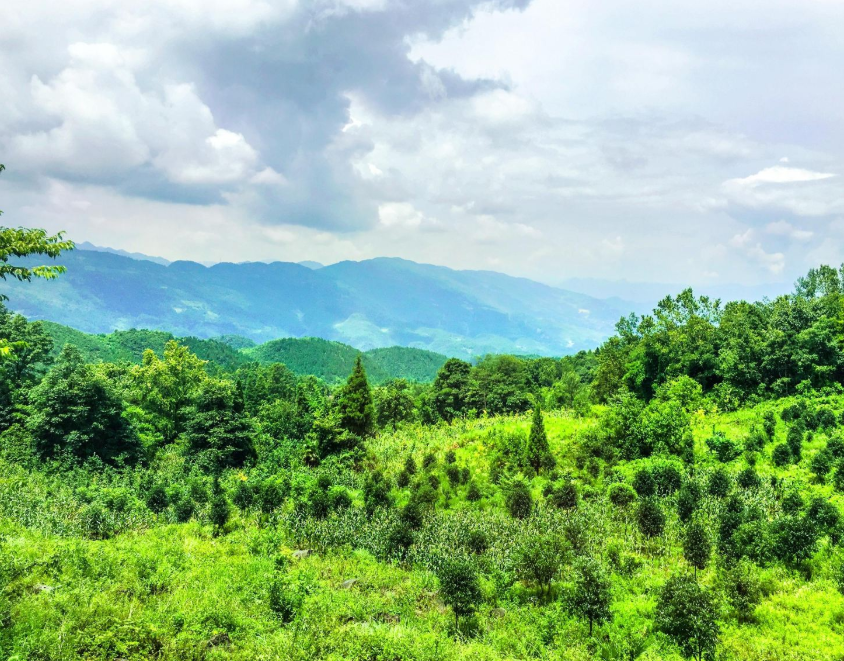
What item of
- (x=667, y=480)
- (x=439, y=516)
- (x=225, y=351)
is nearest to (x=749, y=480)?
(x=667, y=480)

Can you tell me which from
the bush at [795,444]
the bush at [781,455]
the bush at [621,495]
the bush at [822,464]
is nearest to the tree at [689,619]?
the bush at [621,495]

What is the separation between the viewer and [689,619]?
1097 centimetres

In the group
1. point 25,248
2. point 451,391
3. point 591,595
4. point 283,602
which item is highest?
point 25,248

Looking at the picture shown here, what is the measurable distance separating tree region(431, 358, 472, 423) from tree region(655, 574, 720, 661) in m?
43.9

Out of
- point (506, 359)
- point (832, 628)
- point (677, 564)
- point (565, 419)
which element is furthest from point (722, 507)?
point (506, 359)

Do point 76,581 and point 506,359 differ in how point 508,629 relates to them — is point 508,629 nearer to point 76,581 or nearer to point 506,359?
point 76,581

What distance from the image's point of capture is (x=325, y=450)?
107 feet

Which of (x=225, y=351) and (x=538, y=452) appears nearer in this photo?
(x=538, y=452)

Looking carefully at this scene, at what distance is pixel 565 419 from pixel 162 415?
111ft

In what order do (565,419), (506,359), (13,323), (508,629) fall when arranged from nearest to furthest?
(508,629), (565,419), (13,323), (506,359)

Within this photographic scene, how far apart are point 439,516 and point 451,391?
118 feet

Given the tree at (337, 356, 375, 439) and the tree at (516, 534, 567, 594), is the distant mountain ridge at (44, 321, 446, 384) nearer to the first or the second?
the tree at (337, 356, 375, 439)

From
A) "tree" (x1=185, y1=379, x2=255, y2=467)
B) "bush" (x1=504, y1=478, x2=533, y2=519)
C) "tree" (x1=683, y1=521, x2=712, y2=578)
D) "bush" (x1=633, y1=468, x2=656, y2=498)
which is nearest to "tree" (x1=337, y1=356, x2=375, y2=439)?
"tree" (x1=185, y1=379, x2=255, y2=467)

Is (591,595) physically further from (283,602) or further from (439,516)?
(439,516)
